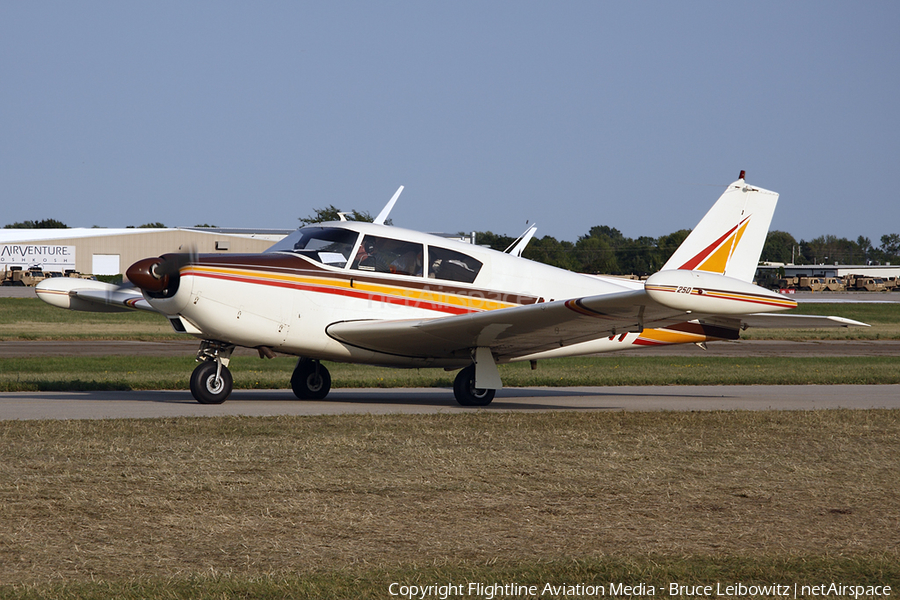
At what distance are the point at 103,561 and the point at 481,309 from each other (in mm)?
8710

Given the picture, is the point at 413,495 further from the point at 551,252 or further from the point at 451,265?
the point at 551,252

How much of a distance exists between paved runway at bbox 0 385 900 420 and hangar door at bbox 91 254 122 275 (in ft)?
222

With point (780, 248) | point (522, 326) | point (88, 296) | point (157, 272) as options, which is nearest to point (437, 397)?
point (522, 326)

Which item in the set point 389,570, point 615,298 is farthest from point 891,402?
point 389,570

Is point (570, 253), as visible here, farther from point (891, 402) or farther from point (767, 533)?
point (767, 533)

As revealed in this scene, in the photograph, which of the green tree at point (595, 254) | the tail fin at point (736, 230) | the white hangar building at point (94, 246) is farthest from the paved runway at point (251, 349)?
the green tree at point (595, 254)

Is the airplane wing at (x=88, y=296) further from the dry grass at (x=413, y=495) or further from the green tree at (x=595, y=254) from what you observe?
the green tree at (x=595, y=254)

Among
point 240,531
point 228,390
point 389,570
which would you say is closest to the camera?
point 389,570

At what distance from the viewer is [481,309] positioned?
42.4ft

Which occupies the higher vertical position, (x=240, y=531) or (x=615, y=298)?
(x=615, y=298)

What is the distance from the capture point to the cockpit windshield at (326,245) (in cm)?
1212

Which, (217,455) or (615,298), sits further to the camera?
(615,298)

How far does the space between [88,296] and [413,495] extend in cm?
881

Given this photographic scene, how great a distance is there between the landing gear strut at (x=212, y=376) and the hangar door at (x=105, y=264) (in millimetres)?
69797
